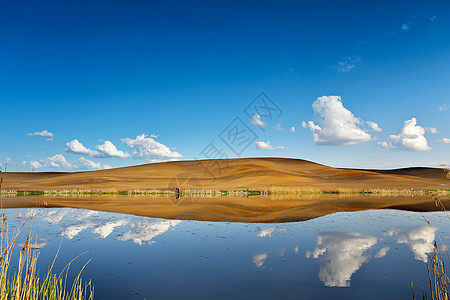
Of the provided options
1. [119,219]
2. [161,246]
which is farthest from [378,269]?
[119,219]

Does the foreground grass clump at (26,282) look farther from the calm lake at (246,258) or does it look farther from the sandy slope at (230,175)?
the sandy slope at (230,175)

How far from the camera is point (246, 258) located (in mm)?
9961

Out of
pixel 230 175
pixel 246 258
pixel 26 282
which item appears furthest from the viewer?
pixel 230 175

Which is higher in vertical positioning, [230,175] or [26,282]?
[230,175]

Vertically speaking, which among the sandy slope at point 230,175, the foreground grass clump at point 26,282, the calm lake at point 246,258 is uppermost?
the sandy slope at point 230,175

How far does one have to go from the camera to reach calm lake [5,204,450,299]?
711cm

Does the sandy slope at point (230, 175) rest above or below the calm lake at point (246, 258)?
above

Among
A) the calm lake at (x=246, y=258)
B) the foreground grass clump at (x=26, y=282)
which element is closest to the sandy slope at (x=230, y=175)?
the calm lake at (x=246, y=258)

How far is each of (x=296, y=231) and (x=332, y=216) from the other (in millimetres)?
6624

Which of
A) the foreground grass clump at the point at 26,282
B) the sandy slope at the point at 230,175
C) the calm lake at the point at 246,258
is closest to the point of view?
the foreground grass clump at the point at 26,282

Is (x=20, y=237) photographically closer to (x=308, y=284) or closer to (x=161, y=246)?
(x=161, y=246)

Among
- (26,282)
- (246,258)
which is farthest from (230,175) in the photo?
(26,282)

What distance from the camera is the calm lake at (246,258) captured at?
23.3 ft

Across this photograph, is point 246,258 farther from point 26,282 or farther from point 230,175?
point 230,175
